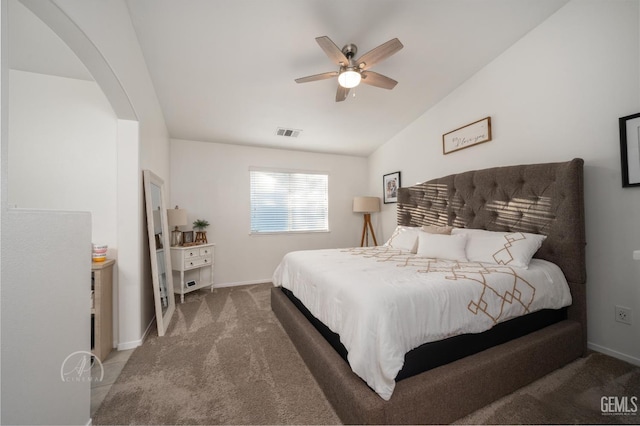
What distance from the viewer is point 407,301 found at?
126cm

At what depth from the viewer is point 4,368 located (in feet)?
2.52

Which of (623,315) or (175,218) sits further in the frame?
(175,218)

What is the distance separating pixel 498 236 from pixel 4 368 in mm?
2819

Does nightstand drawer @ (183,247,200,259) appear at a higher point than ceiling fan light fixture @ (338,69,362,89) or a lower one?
lower

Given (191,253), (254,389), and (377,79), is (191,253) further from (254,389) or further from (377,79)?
(377,79)

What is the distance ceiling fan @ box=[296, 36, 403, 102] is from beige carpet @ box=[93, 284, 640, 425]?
2.27m

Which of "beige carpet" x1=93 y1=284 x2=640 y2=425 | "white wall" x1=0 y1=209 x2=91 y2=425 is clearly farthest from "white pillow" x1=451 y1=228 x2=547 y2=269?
"white wall" x1=0 y1=209 x2=91 y2=425

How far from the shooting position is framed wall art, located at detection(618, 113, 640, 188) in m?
1.70

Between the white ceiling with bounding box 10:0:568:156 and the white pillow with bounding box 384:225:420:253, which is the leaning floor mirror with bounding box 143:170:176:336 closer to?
the white ceiling with bounding box 10:0:568:156

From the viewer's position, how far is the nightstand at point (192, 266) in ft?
10.5

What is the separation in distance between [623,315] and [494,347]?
3.85ft

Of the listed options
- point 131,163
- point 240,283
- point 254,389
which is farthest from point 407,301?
point 240,283

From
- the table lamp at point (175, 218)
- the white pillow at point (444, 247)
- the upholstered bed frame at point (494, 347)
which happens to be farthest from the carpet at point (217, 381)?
the white pillow at point (444, 247)

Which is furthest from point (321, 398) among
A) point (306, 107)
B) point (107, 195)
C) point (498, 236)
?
point (306, 107)
